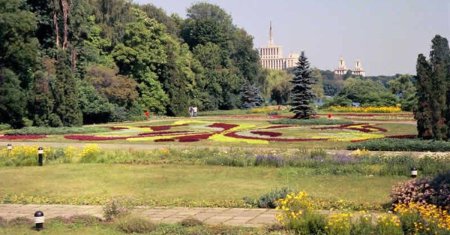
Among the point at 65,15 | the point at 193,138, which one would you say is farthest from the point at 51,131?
the point at 65,15

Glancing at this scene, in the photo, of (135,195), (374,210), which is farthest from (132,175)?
(374,210)

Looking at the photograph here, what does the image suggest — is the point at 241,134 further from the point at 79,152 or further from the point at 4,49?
the point at 4,49

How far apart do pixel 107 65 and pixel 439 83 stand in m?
36.1

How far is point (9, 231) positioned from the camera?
32.5ft

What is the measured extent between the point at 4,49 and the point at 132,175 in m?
29.6

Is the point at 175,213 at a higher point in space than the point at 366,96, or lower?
lower

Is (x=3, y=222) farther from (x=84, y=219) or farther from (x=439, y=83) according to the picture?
(x=439, y=83)

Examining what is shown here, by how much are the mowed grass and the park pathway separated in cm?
110

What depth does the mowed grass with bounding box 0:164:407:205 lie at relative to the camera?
1379 centimetres

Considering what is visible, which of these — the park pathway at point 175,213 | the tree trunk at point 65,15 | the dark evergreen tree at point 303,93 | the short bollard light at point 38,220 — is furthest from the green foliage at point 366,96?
the short bollard light at point 38,220

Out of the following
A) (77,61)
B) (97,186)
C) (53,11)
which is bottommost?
(97,186)

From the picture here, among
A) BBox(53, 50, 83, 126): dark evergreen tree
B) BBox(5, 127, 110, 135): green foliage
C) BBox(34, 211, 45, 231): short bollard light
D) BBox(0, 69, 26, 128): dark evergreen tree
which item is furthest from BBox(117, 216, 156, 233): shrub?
BBox(0, 69, 26, 128): dark evergreen tree

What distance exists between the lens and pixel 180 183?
15703 mm

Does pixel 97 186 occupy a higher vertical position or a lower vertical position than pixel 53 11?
lower
